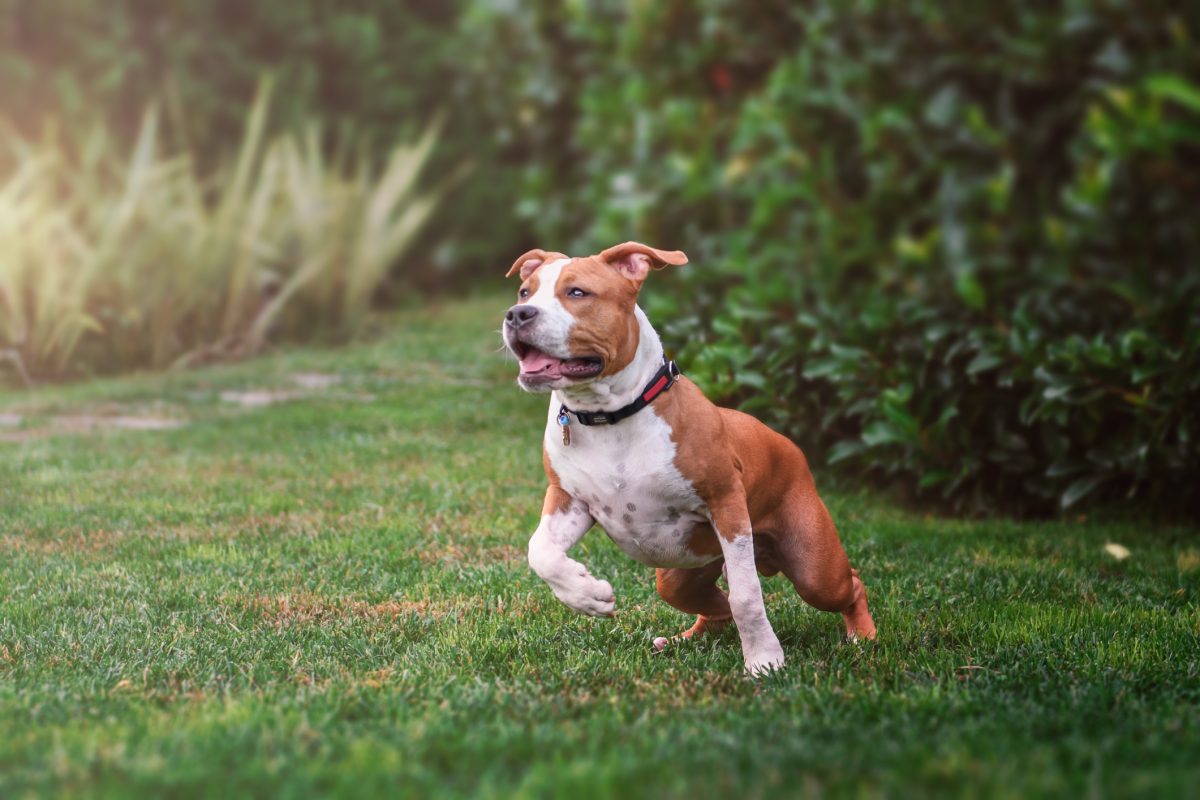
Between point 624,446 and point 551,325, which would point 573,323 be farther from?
point 624,446

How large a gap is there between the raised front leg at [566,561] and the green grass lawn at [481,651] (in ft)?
0.73

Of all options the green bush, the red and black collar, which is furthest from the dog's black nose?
the green bush

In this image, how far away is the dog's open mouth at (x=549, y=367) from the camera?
3512mm

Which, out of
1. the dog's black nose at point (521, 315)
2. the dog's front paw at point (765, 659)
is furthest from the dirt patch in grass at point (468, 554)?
the dog's black nose at point (521, 315)

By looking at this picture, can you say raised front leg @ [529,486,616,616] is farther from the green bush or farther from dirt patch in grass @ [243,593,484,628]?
the green bush

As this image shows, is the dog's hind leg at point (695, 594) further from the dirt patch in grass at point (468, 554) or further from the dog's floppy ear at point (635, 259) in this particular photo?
the dirt patch in grass at point (468, 554)

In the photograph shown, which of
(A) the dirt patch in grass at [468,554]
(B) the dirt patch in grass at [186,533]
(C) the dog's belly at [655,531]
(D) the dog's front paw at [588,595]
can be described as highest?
(C) the dog's belly at [655,531]

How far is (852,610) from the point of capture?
4.21 m

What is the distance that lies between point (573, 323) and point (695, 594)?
1.13 metres

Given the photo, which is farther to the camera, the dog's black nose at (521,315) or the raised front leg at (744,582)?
the raised front leg at (744,582)

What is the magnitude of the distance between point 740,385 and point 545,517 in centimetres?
275

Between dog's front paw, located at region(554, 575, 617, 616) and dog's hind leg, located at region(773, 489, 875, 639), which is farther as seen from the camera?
dog's hind leg, located at region(773, 489, 875, 639)

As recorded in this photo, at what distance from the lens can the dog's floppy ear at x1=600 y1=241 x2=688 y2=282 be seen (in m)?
3.76

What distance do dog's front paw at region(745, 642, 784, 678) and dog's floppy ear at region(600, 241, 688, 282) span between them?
1.15m
